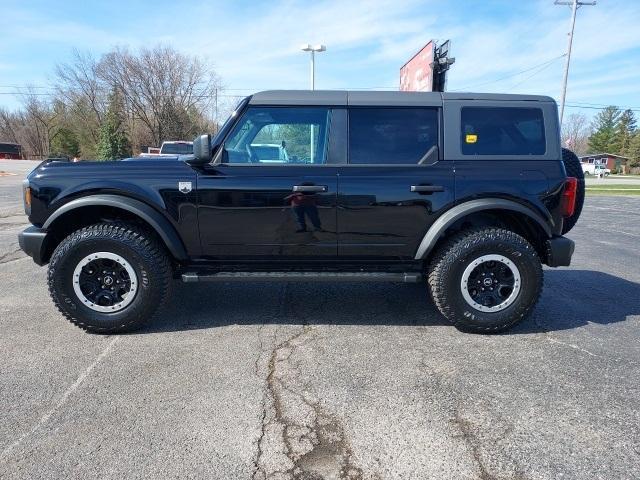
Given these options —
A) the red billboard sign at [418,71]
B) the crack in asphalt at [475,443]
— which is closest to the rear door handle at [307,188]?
the crack in asphalt at [475,443]

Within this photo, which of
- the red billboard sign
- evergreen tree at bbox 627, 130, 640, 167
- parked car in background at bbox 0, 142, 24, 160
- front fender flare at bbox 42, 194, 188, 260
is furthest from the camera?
evergreen tree at bbox 627, 130, 640, 167

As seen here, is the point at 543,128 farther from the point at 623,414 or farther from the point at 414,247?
the point at 623,414

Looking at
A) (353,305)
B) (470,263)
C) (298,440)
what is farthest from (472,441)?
(353,305)

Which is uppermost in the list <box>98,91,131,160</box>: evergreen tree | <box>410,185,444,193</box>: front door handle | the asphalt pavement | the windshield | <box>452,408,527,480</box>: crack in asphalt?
<box>98,91,131,160</box>: evergreen tree

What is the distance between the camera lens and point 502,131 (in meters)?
3.75

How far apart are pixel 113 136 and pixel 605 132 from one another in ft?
287

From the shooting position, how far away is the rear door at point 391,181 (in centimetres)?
362

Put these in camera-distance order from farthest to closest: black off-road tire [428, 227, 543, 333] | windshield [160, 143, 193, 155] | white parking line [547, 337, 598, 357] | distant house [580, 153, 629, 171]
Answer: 1. distant house [580, 153, 629, 171]
2. windshield [160, 143, 193, 155]
3. black off-road tire [428, 227, 543, 333]
4. white parking line [547, 337, 598, 357]

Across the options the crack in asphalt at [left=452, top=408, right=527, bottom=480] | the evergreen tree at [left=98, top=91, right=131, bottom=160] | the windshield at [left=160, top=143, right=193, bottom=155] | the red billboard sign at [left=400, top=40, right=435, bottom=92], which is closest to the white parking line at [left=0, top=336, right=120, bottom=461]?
the crack in asphalt at [left=452, top=408, right=527, bottom=480]

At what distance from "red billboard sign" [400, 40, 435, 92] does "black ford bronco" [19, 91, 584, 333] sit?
5.37 metres

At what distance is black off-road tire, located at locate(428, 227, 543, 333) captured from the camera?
12.1 ft

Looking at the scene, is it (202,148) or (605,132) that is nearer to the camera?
(202,148)

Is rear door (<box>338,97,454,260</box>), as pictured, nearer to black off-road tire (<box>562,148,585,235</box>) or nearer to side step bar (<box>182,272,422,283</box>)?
side step bar (<box>182,272,422,283</box>)

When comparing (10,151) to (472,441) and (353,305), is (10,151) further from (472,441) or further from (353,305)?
(472,441)
